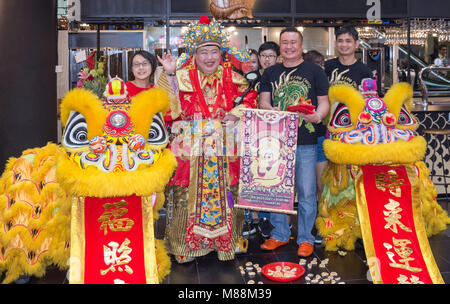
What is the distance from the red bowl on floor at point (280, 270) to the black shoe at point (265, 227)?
69 centimetres

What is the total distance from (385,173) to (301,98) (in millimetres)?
723

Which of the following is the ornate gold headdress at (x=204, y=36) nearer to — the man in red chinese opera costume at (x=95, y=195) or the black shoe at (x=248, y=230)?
the man in red chinese opera costume at (x=95, y=195)

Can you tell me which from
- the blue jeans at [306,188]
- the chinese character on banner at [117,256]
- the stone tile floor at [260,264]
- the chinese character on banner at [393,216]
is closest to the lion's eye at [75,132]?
the chinese character on banner at [117,256]

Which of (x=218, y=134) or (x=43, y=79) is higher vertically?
(x=43, y=79)

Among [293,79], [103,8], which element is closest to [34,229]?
[293,79]

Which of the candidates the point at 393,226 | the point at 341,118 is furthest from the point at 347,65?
the point at 393,226

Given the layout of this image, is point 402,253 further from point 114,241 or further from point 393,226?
point 114,241

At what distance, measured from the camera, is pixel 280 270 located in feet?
9.27

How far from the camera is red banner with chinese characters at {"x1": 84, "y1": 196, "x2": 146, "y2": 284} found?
2.31 metres

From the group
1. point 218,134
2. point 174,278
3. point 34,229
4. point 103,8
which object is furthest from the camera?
point 103,8

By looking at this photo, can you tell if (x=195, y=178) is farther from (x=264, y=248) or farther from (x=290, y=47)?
(x=290, y=47)

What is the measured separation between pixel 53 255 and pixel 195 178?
100 centimetres

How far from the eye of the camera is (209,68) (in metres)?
2.96

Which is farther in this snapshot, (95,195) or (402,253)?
(402,253)
